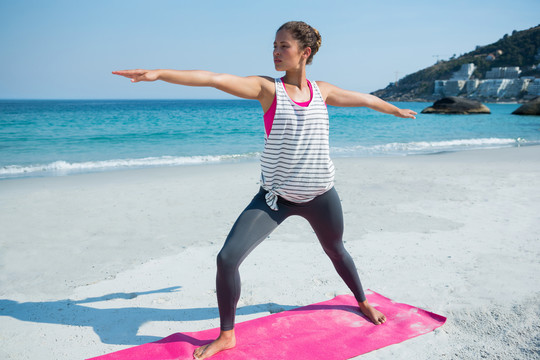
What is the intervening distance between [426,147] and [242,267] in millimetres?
15249

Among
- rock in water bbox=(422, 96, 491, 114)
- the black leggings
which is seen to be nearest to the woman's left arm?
the black leggings

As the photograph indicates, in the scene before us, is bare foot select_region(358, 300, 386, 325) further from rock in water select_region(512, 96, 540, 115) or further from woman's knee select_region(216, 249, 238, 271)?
rock in water select_region(512, 96, 540, 115)

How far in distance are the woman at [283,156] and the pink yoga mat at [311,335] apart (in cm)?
20

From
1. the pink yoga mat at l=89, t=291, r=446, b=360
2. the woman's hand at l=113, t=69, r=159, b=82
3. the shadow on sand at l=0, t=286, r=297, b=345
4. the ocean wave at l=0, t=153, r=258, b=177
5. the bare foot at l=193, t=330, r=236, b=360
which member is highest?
the woman's hand at l=113, t=69, r=159, b=82

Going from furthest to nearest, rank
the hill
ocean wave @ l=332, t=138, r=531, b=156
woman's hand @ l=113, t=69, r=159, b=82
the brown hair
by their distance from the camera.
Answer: the hill → ocean wave @ l=332, t=138, r=531, b=156 → the brown hair → woman's hand @ l=113, t=69, r=159, b=82

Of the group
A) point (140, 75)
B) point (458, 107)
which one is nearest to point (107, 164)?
point (140, 75)

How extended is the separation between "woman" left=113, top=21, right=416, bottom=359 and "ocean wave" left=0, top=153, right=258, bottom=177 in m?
10.3

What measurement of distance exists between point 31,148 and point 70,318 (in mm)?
15791

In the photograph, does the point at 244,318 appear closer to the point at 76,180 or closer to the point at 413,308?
the point at 413,308

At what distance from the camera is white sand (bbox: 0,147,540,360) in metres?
3.33

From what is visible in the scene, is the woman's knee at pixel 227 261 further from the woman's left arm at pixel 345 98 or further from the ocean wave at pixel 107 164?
the ocean wave at pixel 107 164

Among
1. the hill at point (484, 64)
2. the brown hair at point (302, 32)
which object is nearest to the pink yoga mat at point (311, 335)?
the brown hair at point (302, 32)

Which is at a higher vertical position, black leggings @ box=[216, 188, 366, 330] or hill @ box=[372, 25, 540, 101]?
hill @ box=[372, 25, 540, 101]

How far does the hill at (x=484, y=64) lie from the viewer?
93.8 metres
